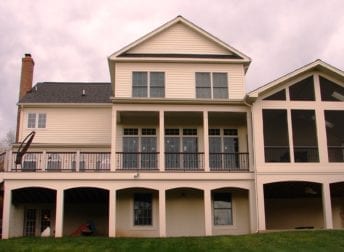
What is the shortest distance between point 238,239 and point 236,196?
5017mm

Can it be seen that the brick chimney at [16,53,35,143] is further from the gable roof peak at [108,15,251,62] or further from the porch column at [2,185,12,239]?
the porch column at [2,185,12,239]

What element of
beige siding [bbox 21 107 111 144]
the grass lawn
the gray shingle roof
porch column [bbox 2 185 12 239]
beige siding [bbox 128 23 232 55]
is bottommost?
the grass lawn

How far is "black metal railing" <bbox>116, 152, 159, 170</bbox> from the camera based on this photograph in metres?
25.2

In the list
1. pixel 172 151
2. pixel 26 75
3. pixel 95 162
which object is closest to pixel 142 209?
pixel 172 151

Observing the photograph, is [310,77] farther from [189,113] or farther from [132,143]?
[132,143]

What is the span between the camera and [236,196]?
25484 millimetres

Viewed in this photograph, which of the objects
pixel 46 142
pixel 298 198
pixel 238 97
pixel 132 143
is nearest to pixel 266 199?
pixel 298 198

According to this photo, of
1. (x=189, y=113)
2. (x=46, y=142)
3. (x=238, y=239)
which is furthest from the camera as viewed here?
(x=46, y=142)

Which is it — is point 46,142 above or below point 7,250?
above

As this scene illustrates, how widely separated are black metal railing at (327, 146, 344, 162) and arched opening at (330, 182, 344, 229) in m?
1.68

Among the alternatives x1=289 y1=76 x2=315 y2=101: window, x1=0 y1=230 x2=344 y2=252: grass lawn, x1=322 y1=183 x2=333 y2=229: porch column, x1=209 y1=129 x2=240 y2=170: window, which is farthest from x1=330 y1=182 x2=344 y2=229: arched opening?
x1=209 y1=129 x2=240 y2=170: window

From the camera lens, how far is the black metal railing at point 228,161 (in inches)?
997

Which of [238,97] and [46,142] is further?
[46,142]

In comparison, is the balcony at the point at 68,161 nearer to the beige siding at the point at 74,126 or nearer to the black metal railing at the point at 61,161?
the black metal railing at the point at 61,161
